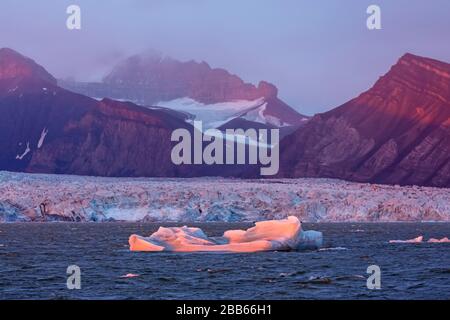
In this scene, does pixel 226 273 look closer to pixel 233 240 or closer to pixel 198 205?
pixel 233 240

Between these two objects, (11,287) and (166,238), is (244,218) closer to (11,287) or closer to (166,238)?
(166,238)

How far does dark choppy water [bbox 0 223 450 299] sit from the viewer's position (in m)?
31.5

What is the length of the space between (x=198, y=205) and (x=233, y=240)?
41.3 metres

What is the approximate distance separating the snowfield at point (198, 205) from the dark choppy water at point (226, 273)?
3268 centimetres

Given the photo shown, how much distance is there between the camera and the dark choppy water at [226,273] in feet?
103

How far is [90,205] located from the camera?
8762cm

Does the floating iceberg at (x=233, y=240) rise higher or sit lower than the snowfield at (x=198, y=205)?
lower

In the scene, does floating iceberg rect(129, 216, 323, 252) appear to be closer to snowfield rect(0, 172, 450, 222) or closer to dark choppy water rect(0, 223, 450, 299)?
dark choppy water rect(0, 223, 450, 299)

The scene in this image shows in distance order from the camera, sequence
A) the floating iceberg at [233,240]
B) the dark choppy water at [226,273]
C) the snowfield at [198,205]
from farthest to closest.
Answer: the snowfield at [198,205], the floating iceberg at [233,240], the dark choppy water at [226,273]

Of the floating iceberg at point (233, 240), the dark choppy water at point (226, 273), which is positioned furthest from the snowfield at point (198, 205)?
the floating iceberg at point (233, 240)

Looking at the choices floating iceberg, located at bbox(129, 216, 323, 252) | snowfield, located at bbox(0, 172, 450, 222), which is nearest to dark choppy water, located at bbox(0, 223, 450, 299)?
floating iceberg, located at bbox(129, 216, 323, 252)

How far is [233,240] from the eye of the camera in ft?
162

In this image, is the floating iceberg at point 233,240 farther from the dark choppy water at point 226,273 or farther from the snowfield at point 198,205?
the snowfield at point 198,205
